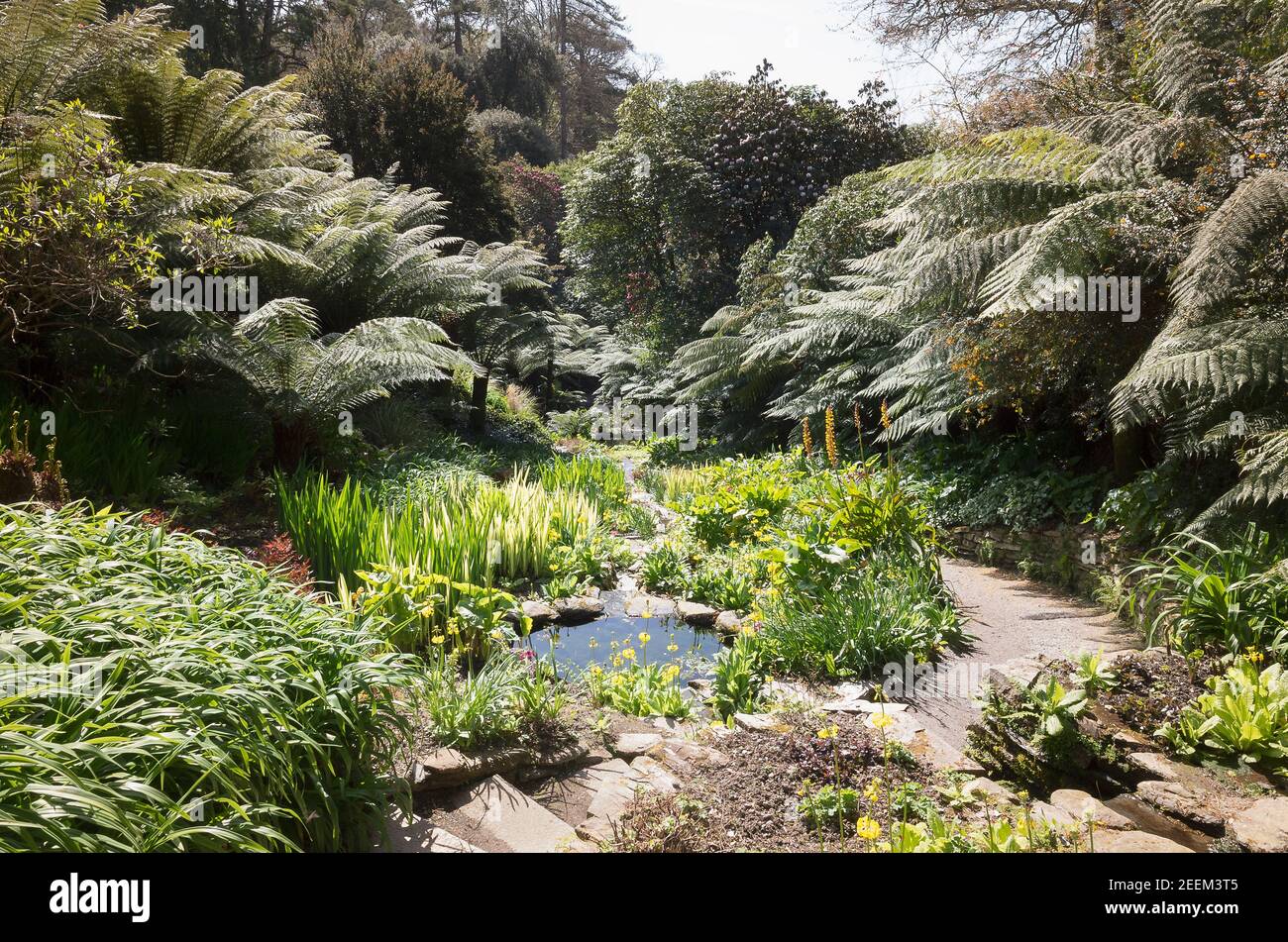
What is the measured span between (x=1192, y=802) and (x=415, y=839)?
7.42ft

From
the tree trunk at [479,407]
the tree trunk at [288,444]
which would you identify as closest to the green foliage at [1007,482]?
the tree trunk at [288,444]

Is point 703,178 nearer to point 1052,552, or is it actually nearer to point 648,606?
point 1052,552

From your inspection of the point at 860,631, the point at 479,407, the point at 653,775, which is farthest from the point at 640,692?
the point at 479,407

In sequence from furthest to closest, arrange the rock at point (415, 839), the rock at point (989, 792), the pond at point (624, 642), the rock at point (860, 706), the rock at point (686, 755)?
the pond at point (624, 642) < the rock at point (860, 706) < the rock at point (686, 755) < the rock at point (989, 792) < the rock at point (415, 839)

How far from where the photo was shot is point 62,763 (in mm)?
1544

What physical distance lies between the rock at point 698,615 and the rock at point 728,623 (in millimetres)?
68

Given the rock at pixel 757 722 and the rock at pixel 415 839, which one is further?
the rock at pixel 757 722

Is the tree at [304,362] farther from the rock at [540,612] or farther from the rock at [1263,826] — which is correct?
the rock at [1263,826]

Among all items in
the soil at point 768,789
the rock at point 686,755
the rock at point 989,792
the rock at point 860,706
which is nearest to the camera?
the soil at point 768,789

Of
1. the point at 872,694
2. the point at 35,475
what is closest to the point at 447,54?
the point at 35,475

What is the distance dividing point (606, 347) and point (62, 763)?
573 inches

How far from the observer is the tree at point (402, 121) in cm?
1152

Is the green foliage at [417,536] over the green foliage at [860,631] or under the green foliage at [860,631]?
Result: over
